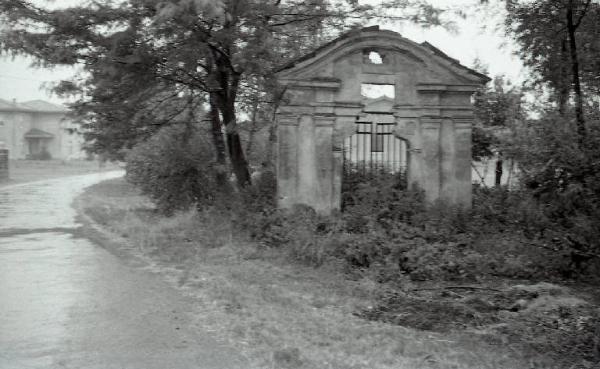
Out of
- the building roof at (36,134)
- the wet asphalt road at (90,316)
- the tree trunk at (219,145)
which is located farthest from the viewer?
the building roof at (36,134)

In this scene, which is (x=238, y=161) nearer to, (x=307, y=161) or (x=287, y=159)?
(x=287, y=159)

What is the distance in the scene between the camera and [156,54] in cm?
1250

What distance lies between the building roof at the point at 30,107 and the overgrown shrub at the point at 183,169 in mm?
63026

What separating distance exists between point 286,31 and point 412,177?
4.70 meters

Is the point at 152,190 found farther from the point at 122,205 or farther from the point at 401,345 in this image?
the point at 401,345

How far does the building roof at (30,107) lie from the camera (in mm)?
78056

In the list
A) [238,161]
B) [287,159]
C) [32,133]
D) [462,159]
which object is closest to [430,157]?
[462,159]

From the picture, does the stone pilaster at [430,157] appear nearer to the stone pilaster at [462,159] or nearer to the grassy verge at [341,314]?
the stone pilaster at [462,159]

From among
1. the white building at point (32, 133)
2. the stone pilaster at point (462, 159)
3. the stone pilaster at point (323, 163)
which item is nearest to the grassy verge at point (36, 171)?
the white building at point (32, 133)

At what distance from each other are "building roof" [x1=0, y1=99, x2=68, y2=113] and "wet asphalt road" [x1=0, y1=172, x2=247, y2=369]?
227ft

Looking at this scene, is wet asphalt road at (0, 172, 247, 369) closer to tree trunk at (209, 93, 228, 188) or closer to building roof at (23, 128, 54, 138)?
tree trunk at (209, 93, 228, 188)

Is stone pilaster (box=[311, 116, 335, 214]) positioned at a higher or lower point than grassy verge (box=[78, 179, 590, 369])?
higher

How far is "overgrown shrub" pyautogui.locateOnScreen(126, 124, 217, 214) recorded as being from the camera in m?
16.9

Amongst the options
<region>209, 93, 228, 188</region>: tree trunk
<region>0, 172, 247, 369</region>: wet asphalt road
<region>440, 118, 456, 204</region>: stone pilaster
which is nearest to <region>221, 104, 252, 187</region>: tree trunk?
<region>209, 93, 228, 188</region>: tree trunk
